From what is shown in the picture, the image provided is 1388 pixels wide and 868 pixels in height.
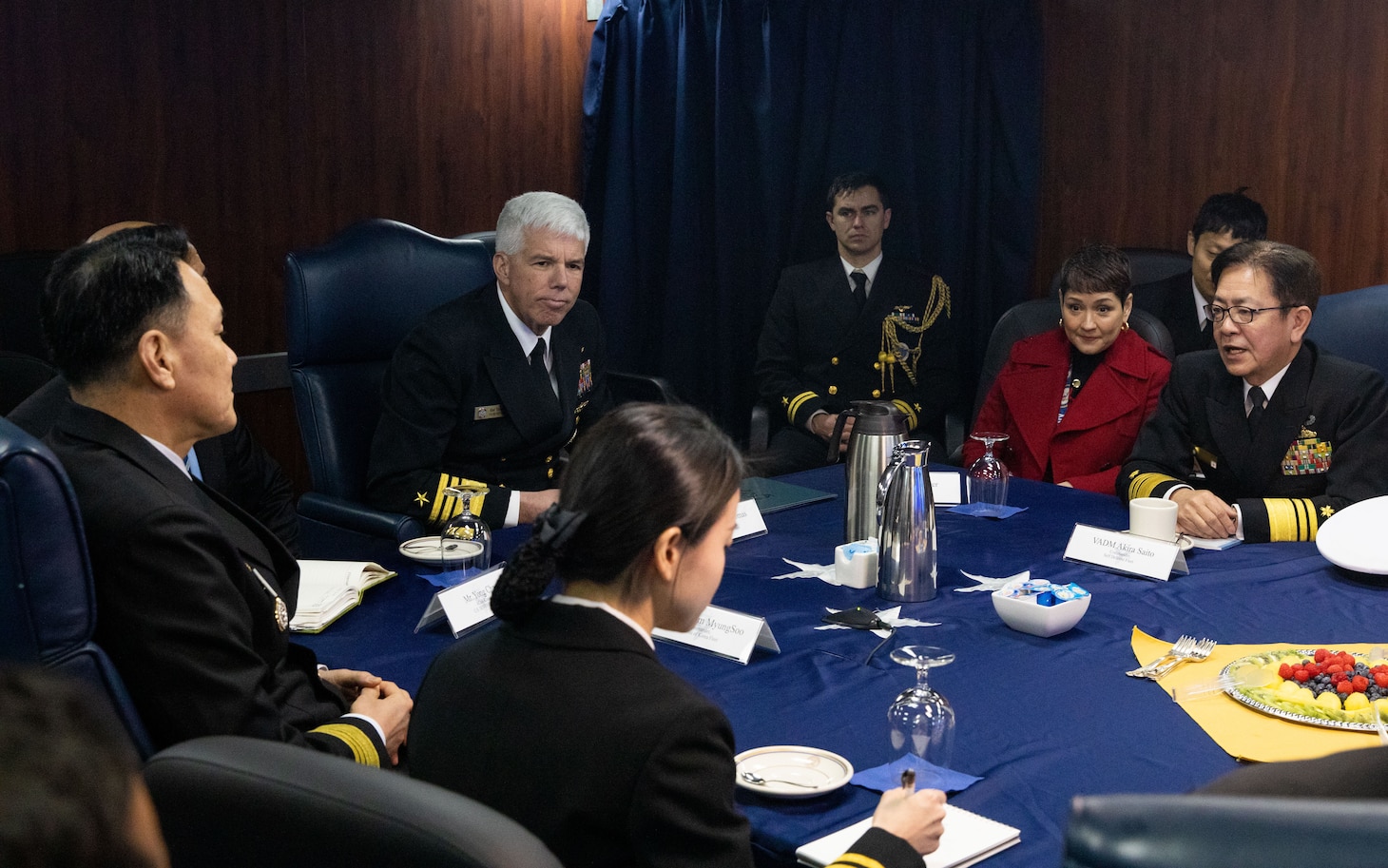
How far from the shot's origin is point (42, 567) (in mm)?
1305

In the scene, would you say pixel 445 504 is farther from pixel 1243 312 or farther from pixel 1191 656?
pixel 1243 312

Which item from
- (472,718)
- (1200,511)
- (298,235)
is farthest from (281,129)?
(472,718)

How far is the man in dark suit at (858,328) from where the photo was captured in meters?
4.28

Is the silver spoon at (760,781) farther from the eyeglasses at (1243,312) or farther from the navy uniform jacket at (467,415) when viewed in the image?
the eyeglasses at (1243,312)

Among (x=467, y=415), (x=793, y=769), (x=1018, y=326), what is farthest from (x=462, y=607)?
(x=1018, y=326)

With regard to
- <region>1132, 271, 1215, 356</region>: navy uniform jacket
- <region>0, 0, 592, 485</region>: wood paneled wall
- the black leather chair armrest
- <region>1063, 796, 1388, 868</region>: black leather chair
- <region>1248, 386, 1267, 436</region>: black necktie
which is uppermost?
<region>0, 0, 592, 485</region>: wood paneled wall

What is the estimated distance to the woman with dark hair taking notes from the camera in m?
1.14

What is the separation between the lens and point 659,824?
113cm

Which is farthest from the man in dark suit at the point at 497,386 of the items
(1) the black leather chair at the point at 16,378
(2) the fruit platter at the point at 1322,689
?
(2) the fruit platter at the point at 1322,689

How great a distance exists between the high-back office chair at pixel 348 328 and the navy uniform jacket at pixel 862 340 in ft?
4.74

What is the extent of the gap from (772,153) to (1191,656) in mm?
3034

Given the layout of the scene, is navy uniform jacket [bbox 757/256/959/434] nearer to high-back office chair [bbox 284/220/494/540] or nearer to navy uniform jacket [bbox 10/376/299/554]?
high-back office chair [bbox 284/220/494/540]

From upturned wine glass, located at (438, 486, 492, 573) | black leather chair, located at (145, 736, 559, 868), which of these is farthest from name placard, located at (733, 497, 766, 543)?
black leather chair, located at (145, 736, 559, 868)

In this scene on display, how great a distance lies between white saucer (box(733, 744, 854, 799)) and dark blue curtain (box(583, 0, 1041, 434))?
3142mm
